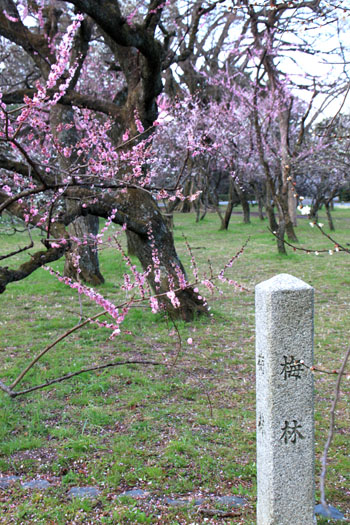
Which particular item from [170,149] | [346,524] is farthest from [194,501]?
[170,149]

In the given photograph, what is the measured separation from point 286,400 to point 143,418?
207cm

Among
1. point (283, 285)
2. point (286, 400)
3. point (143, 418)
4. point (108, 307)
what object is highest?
point (283, 285)

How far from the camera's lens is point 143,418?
4445mm

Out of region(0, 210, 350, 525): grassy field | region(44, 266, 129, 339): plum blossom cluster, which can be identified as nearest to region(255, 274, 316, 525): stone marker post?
region(0, 210, 350, 525): grassy field

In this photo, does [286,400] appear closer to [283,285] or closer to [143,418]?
[283,285]

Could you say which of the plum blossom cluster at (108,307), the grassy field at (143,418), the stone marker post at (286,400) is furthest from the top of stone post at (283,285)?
the plum blossom cluster at (108,307)

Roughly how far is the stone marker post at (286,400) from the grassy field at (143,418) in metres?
0.44

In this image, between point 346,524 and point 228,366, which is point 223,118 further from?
point 346,524

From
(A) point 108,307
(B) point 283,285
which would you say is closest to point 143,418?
(A) point 108,307

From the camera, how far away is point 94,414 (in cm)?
447

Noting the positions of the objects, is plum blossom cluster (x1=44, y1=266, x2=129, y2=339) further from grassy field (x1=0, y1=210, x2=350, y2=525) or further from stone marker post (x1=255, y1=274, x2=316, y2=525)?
stone marker post (x1=255, y1=274, x2=316, y2=525)

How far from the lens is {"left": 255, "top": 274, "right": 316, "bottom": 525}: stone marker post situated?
8.90 ft

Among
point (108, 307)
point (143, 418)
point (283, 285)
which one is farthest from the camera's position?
point (143, 418)

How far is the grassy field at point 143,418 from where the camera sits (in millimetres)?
3256
